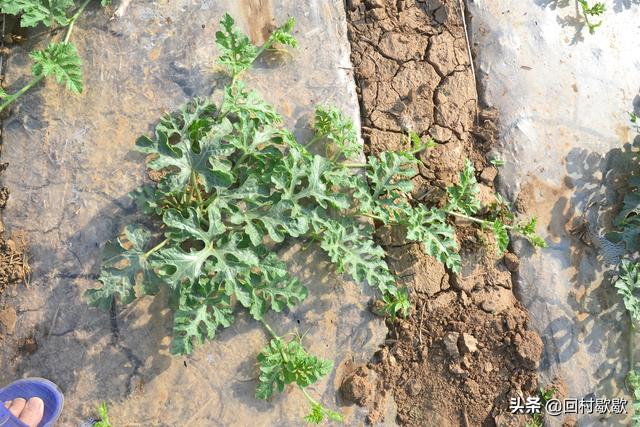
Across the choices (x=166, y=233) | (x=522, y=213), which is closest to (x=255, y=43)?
(x=166, y=233)

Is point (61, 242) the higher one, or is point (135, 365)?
point (61, 242)

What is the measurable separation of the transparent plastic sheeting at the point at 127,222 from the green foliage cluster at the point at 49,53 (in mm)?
115

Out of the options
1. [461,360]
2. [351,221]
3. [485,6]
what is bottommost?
[461,360]

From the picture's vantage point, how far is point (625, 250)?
171 inches

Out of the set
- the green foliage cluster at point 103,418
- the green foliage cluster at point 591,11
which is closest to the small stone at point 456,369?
the green foliage cluster at point 103,418

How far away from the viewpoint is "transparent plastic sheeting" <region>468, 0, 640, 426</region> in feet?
13.8

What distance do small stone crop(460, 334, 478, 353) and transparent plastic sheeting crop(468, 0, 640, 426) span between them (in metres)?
0.49

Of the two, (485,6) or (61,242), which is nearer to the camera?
(61,242)

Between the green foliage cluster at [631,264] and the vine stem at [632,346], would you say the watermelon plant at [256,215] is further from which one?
the vine stem at [632,346]

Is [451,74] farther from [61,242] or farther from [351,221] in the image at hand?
[61,242]

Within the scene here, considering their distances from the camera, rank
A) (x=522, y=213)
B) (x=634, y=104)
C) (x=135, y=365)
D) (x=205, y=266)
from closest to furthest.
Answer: (x=205, y=266)
(x=135, y=365)
(x=522, y=213)
(x=634, y=104)

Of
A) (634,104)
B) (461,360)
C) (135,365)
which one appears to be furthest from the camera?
(634,104)

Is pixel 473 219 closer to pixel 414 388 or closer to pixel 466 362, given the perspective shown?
pixel 466 362

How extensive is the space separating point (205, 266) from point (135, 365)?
82 centimetres
